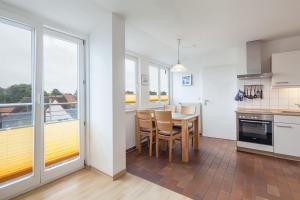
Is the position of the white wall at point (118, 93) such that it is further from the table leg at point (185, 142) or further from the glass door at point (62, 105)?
the table leg at point (185, 142)

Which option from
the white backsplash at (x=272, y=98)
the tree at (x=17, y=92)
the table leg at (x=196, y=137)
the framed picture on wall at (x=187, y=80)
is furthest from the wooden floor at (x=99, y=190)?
the framed picture on wall at (x=187, y=80)

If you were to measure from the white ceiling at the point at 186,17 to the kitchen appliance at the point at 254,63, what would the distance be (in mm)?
182

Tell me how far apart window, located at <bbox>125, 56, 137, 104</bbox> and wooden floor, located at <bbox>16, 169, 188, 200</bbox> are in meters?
1.80

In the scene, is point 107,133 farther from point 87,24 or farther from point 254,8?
point 254,8

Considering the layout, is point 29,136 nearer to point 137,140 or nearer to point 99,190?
point 99,190

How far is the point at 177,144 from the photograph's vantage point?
12.4ft

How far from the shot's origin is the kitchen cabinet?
Answer: 272 cm

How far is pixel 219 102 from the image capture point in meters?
4.30

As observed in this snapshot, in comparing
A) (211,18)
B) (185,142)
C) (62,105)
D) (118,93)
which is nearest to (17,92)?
(62,105)

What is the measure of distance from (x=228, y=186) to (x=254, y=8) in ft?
8.04

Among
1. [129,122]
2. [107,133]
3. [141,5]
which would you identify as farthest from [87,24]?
[129,122]

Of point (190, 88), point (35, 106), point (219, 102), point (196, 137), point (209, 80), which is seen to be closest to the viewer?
point (35, 106)

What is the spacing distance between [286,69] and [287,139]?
4.39 feet

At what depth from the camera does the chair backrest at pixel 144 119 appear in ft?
10.3
